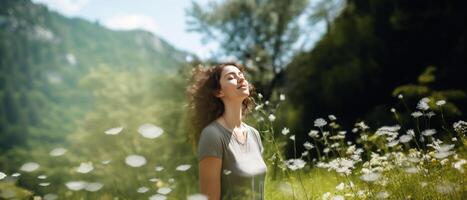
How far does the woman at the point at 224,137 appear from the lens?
2.62 metres

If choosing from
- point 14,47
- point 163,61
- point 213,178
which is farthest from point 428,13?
point 14,47

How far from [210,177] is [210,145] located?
0.57ft

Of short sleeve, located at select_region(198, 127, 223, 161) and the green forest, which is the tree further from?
short sleeve, located at select_region(198, 127, 223, 161)

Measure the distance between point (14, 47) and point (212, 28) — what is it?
141 ft

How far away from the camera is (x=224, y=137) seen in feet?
8.92

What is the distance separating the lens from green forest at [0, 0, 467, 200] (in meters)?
2.99

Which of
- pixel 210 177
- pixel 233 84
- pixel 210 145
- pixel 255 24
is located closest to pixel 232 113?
pixel 233 84

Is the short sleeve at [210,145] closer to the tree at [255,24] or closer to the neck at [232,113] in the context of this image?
the neck at [232,113]

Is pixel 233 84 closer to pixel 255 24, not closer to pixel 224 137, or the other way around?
pixel 224 137

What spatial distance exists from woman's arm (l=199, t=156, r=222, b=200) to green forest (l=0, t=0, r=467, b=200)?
166 millimetres

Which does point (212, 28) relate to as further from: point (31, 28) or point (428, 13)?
point (31, 28)

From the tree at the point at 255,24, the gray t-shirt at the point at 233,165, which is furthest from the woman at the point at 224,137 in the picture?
the tree at the point at 255,24

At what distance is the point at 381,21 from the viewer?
9602 millimetres

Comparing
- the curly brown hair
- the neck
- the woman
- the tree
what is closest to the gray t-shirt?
the woman
